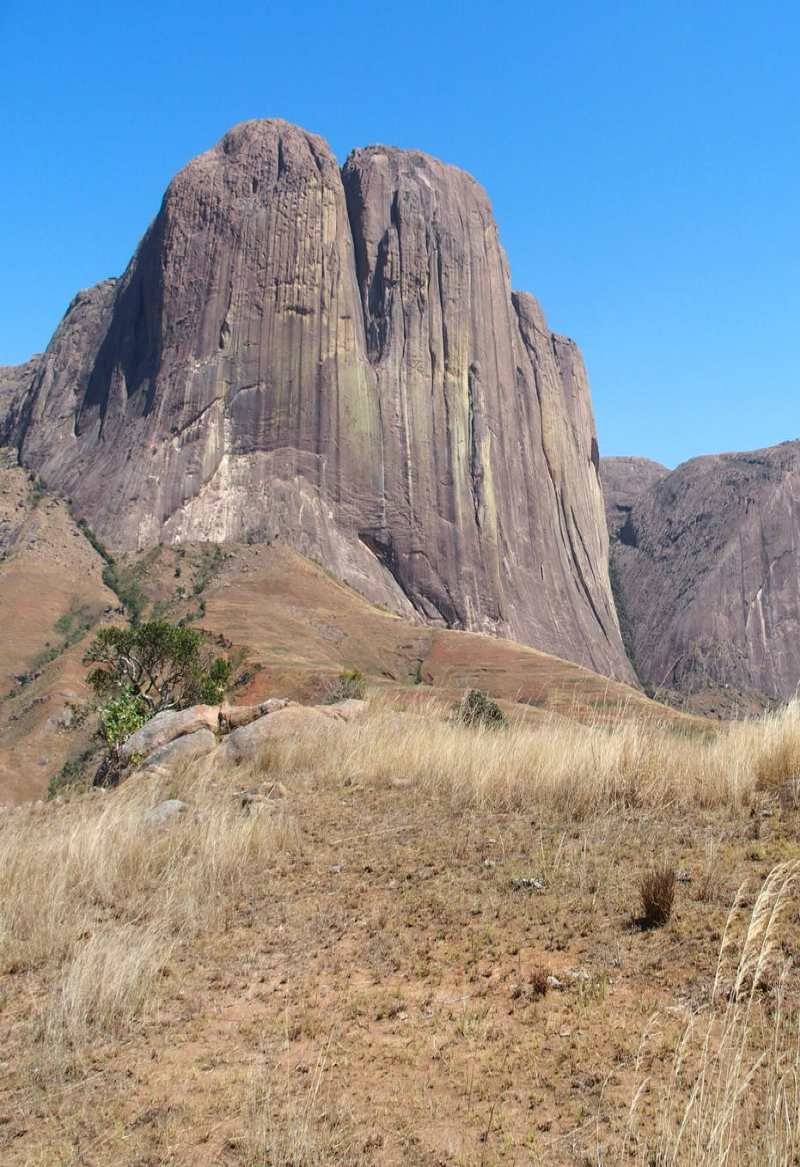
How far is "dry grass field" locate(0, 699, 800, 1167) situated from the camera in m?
3.02

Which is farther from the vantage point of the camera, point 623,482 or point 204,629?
point 623,482

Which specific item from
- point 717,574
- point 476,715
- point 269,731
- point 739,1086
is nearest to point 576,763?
point 739,1086

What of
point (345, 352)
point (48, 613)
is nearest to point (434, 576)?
point (345, 352)

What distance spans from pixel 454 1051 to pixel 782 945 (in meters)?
1.40

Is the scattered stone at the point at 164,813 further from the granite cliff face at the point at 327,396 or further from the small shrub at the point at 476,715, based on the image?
the granite cliff face at the point at 327,396

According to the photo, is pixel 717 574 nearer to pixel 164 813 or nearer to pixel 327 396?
pixel 327 396

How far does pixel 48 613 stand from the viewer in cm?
5434

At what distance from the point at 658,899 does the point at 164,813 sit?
4.50 m

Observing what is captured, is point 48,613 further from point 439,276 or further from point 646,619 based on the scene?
point 646,619

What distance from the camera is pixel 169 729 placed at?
559 inches

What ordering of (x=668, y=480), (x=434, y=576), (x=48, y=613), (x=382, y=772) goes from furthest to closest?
(x=668, y=480)
(x=434, y=576)
(x=48, y=613)
(x=382, y=772)

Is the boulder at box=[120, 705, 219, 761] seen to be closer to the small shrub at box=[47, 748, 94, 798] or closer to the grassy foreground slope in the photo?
the small shrub at box=[47, 748, 94, 798]

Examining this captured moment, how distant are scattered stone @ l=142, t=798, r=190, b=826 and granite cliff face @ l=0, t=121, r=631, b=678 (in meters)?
59.2

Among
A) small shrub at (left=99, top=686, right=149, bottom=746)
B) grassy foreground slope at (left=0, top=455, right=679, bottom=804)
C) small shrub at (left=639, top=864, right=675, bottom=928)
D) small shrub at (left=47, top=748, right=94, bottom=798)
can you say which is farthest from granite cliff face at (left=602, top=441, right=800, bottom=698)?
small shrub at (left=639, top=864, right=675, bottom=928)
